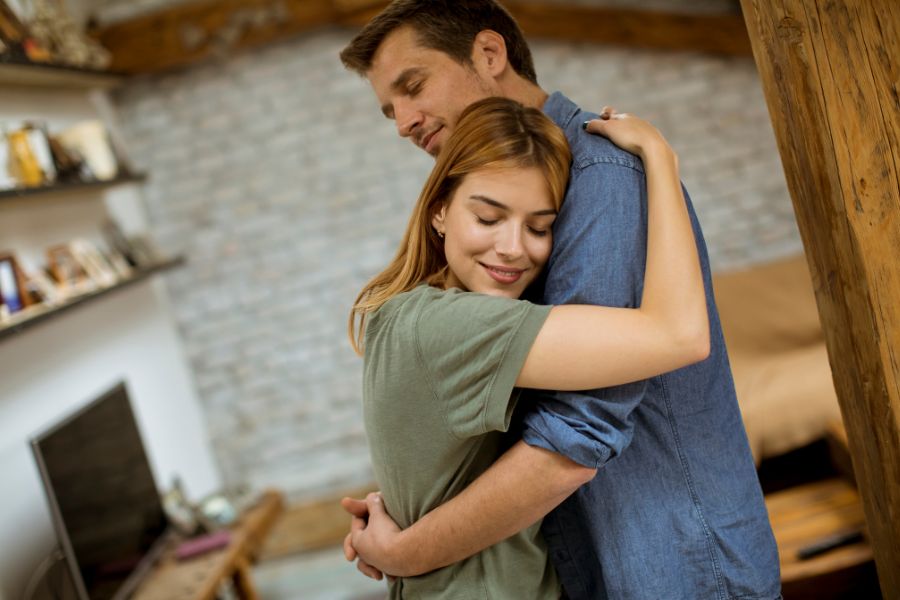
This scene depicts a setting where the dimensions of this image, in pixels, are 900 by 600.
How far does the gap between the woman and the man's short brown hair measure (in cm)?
24

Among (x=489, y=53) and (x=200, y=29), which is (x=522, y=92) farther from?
(x=200, y=29)

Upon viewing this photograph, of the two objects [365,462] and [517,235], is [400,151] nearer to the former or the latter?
[365,462]

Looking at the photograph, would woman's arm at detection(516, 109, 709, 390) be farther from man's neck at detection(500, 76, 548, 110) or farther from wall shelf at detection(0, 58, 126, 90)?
wall shelf at detection(0, 58, 126, 90)

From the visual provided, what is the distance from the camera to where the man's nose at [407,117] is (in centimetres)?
164

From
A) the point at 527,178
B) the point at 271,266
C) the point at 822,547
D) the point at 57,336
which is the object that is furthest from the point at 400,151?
the point at 527,178

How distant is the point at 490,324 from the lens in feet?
3.84

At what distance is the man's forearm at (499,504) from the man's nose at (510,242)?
11.2 inches

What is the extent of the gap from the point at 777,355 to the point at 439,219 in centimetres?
281

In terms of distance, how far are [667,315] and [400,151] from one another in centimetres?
394

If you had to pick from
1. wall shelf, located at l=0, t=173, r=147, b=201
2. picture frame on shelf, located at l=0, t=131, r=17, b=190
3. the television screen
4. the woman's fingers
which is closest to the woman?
the woman's fingers

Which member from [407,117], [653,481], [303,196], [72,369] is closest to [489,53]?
[407,117]

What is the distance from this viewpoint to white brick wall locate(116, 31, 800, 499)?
497 cm

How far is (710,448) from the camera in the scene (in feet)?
4.43

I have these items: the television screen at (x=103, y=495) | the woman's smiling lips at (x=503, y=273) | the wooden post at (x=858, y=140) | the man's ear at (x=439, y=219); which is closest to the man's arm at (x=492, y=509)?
the woman's smiling lips at (x=503, y=273)
